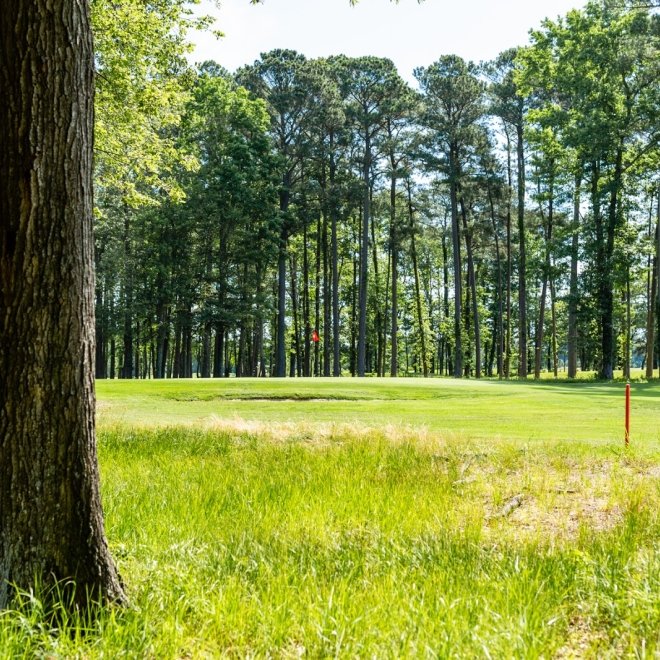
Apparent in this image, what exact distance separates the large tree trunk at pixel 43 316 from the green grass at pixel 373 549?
284 mm

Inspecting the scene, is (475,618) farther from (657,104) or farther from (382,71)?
(382,71)

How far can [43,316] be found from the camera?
2.88m

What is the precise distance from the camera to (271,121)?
40.6 meters

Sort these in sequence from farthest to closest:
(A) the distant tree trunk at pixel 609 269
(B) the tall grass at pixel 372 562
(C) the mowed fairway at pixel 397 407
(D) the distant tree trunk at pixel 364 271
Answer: (D) the distant tree trunk at pixel 364 271
(A) the distant tree trunk at pixel 609 269
(C) the mowed fairway at pixel 397 407
(B) the tall grass at pixel 372 562

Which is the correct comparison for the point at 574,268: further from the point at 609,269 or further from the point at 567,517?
the point at 567,517

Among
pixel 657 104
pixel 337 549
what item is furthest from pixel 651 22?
pixel 337 549

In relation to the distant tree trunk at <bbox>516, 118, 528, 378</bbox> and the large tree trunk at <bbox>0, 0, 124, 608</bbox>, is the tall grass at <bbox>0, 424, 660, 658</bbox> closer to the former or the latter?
the large tree trunk at <bbox>0, 0, 124, 608</bbox>

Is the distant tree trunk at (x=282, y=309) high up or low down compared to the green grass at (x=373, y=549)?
up

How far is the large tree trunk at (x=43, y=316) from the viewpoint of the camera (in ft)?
9.32

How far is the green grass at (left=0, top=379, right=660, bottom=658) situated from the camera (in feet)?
9.16

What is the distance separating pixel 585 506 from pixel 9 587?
4465mm

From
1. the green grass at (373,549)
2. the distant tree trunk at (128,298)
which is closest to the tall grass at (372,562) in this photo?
the green grass at (373,549)

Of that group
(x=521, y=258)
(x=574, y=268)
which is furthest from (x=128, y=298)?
(x=574, y=268)

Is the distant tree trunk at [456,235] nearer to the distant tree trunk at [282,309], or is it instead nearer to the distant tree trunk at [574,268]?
the distant tree trunk at [574,268]
